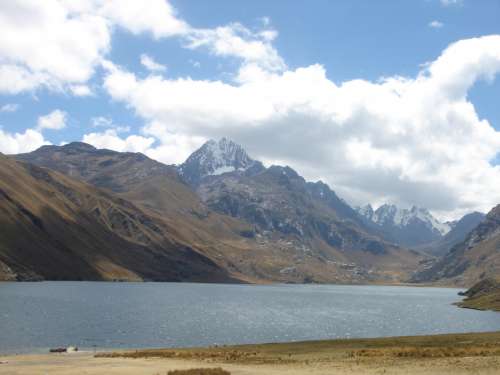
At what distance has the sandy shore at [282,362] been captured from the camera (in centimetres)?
5734

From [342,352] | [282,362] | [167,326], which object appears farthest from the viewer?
[167,326]

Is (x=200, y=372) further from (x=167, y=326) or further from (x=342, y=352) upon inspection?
(x=167, y=326)

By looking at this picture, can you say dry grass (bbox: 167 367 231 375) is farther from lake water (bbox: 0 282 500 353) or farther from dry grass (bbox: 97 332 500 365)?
lake water (bbox: 0 282 500 353)

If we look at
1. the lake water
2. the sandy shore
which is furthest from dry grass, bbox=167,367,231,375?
the lake water

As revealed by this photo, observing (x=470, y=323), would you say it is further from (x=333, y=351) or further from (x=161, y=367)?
(x=161, y=367)

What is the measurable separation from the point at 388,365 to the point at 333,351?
23100 millimetres

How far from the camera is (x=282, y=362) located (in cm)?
6856

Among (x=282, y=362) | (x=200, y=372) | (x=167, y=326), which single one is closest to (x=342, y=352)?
(x=282, y=362)

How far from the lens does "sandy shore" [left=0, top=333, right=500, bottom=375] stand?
188 ft

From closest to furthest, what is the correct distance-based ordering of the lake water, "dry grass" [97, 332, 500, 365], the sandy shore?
the sandy shore → "dry grass" [97, 332, 500, 365] → the lake water

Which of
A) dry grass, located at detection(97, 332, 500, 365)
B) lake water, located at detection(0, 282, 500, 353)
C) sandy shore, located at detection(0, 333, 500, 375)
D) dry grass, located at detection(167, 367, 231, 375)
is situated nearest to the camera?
dry grass, located at detection(167, 367, 231, 375)

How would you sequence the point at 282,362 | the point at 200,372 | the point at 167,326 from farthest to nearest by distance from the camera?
→ the point at 167,326
the point at 282,362
the point at 200,372

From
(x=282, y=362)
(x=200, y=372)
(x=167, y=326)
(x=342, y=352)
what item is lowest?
(x=167, y=326)

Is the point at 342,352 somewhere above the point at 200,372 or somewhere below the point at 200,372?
below
